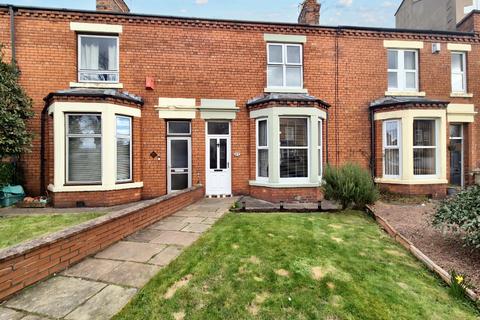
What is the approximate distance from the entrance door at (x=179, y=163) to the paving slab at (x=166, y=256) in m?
5.34

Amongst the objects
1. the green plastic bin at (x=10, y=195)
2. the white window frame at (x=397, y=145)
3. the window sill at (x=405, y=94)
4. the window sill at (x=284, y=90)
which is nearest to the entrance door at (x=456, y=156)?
the window sill at (x=405, y=94)

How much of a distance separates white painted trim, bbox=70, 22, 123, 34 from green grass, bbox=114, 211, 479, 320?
8281mm

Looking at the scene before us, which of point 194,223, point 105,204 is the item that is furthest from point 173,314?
point 105,204

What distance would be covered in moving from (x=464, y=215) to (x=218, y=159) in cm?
702

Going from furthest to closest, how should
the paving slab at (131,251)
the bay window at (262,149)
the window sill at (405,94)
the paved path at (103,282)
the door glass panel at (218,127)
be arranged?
the window sill at (405,94) < the door glass panel at (218,127) < the bay window at (262,149) < the paving slab at (131,251) < the paved path at (103,282)

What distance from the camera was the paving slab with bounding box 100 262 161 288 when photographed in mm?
3037

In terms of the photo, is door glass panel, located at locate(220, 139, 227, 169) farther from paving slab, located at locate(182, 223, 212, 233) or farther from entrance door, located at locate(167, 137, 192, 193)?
paving slab, located at locate(182, 223, 212, 233)

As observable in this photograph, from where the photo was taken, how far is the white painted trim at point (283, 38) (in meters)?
9.66

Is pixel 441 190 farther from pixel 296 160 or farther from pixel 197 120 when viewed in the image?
pixel 197 120

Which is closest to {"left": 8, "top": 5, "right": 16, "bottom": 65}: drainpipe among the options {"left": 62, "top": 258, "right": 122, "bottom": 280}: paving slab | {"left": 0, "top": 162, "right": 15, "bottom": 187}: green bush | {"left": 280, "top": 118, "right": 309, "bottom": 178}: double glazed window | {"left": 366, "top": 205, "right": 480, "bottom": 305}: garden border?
{"left": 0, "top": 162, "right": 15, "bottom": 187}: green bush

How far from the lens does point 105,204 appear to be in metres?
7.86

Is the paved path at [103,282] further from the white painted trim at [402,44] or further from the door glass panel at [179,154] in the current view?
the white painted trim at [402,44]

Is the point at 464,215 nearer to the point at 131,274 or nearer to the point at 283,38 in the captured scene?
the point at 131,274

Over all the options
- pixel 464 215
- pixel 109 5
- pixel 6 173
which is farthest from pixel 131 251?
pixel 109 5
